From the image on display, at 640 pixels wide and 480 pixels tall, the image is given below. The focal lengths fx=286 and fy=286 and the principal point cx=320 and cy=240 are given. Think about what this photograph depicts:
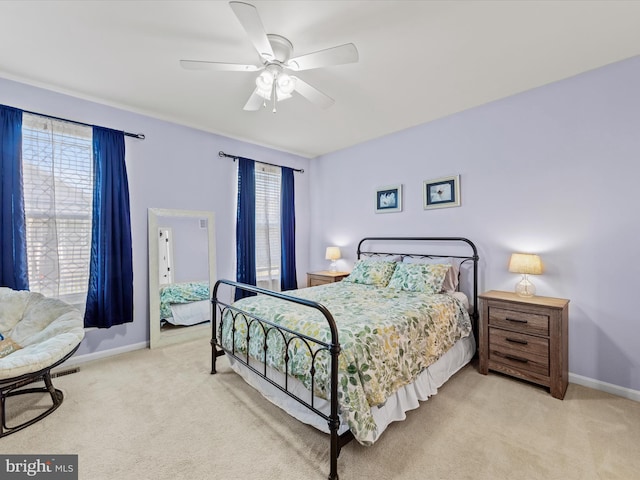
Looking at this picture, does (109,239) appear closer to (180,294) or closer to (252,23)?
(180,294)

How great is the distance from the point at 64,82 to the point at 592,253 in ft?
16.5

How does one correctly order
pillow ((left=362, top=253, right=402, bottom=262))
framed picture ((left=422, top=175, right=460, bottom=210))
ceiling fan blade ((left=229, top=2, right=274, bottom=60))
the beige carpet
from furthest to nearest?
pillow ((left=362, top=253, right=402, bottom=262))
framed picture ((left=422, top=175, right=460, bottom=210))
the beige carpet
ceiling fan blade ((left=229, top=2, right=274, bottom=60))

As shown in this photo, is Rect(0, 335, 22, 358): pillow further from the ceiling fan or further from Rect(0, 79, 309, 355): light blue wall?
the ceiling fan

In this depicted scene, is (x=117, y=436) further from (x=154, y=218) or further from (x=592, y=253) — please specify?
(x=592, y=253)

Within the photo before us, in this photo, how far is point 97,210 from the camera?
2957 mm

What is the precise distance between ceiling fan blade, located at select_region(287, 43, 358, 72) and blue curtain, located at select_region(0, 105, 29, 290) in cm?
260

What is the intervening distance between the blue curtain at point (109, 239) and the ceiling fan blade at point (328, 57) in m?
2.30

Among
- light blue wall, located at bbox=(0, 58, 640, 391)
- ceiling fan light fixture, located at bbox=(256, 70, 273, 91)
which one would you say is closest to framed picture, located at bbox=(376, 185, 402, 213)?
light blue wall, located at bbox=(0, 58, 640, 391)

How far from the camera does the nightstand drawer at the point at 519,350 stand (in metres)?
2.39

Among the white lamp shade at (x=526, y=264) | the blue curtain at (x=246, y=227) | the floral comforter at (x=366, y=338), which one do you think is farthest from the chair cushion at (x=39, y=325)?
the white lamp shade at (x=526, y=264)

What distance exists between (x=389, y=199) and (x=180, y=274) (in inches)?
115

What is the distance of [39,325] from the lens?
2330 mm

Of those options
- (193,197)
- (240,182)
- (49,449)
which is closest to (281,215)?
(240,182)

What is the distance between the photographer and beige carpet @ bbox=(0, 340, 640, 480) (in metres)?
1.61
